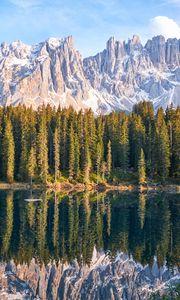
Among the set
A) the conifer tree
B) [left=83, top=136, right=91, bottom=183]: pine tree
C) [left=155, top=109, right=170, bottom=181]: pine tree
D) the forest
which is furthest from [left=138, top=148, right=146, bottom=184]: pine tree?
[left=83, top=136, right=91, bottom=183]: pine tree

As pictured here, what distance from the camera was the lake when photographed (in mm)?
30953

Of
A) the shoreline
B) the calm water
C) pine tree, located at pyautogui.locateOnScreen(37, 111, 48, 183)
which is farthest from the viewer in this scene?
pine tree, located at pyautogui.locateOnScreen(37, 111, 48, 183)

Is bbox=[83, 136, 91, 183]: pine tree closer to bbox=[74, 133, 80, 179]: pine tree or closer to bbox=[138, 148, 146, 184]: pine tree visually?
bbox=[74, 133, 80, 179]: pine tree

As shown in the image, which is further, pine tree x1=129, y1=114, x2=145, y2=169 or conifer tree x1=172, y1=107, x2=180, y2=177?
pine tree x1=129, y1=114, x2=145, y2=169

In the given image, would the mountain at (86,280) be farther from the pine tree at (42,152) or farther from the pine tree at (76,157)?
the pine tree at (76,157)

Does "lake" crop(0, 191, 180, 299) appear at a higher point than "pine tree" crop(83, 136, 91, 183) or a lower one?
lower

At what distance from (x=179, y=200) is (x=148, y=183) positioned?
1021 inches

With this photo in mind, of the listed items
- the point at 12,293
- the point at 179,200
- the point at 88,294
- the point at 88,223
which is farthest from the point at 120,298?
the point at 179,200

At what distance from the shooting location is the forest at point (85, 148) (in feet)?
357

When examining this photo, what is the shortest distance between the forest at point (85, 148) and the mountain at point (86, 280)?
7080cm

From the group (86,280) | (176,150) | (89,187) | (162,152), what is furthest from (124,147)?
(86,280)

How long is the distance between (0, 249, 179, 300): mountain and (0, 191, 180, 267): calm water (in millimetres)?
1990

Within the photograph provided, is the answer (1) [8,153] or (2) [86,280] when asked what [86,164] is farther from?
(2) [86,280]

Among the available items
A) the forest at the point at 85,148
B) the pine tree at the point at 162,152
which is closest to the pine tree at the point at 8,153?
the forest at the point at 85,148
